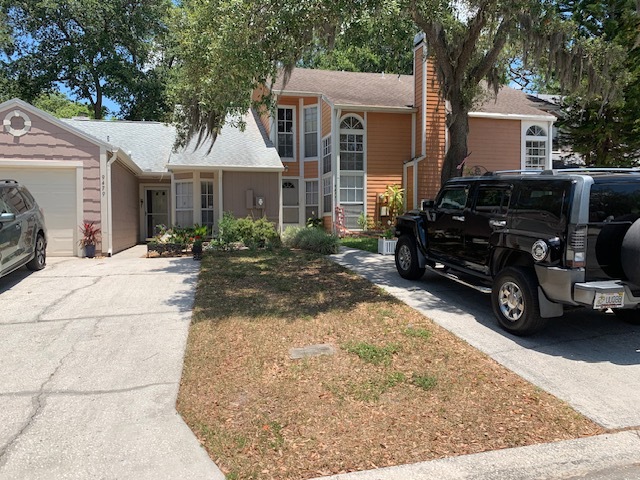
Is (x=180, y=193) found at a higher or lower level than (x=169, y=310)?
higher

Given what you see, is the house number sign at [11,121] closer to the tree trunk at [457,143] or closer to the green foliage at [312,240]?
the green foliage at [312,240]

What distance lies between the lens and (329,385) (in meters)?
4.33

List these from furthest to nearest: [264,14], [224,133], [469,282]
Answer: [224,133] < [264,14] < [469,282]

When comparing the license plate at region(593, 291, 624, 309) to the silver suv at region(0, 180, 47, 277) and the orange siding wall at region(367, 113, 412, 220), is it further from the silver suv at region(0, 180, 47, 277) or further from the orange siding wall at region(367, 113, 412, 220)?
the orange siding wall at region(367, 113, 412, 220)

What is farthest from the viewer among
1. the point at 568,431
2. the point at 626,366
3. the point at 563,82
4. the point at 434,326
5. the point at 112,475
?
the point at 563,82

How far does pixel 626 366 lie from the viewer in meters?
4.76

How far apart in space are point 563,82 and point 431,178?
247 inches

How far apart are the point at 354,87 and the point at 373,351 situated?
15.5m

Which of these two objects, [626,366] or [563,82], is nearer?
[626,366]

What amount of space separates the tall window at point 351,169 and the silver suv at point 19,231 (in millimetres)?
9584

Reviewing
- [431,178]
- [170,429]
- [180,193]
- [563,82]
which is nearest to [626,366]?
[170,429]

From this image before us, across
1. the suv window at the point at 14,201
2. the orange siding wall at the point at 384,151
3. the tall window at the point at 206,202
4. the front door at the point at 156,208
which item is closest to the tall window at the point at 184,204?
the tall window at the point at 206,202

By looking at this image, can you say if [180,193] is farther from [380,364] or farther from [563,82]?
[380,364]

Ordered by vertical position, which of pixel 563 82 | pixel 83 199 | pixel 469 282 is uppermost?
pixel 563 82
